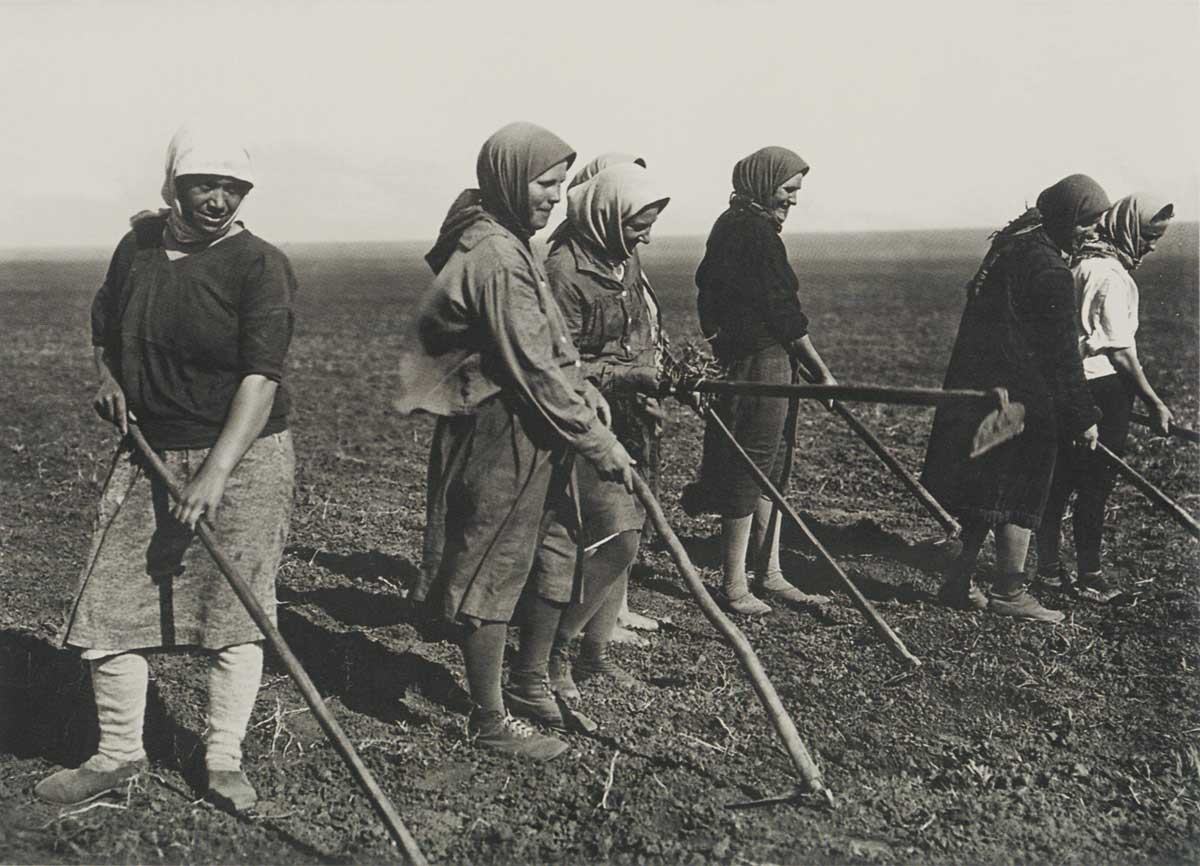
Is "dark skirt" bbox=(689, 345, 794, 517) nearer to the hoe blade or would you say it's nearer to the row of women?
the row of women

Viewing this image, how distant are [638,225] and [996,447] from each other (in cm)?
192

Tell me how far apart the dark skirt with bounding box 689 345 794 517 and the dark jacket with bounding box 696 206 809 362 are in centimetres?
8

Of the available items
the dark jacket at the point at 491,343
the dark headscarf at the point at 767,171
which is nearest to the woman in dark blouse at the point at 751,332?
the dark headscarf at the point at 767,171

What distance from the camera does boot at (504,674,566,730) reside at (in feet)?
12.5

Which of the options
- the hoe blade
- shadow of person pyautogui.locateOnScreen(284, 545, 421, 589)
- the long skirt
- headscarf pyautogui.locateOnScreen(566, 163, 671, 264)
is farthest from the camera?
shadow of person pyautogui.locateOnScreen(284, 545, 421, 589)

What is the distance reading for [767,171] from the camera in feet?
15.4

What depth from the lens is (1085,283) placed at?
190 inches

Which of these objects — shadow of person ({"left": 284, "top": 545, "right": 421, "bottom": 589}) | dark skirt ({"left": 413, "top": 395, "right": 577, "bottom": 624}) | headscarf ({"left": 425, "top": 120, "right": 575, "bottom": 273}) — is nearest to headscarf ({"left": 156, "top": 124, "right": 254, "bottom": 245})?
headscarf ({"left": 425, "top": 120, "right": 575, "bottom": 273})

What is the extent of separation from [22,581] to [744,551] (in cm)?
320

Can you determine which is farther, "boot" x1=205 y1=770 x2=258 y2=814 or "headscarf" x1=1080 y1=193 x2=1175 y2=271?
"headscarf" x1=1080 y1=193 x2=1175 y2=271

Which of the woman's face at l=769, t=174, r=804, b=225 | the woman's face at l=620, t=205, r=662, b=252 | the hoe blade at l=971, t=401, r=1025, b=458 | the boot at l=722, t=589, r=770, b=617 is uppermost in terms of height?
the woman's face at l=769, t=174, r=804, b=225

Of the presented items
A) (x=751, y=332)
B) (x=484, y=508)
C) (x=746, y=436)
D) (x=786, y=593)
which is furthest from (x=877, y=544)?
(x=484, y=508)

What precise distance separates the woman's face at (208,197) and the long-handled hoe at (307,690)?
0.60m

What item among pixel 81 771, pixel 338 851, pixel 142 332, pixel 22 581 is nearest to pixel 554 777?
pixel 338 851
